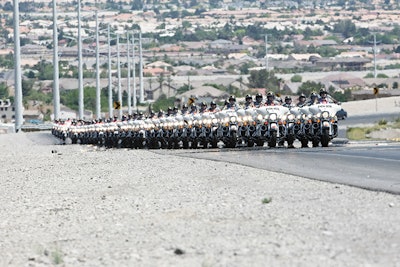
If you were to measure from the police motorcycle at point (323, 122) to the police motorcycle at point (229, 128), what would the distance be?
3.58 meters

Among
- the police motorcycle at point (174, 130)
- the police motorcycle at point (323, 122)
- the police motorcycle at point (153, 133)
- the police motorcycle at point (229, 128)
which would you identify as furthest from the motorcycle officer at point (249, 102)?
the police motorcycle at point (153, 133)

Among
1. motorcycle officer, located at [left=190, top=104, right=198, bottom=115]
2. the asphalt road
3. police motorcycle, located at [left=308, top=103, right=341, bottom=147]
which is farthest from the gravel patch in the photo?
motorcycle officer, located at [left=190, top=104, right=198, bottom=115]

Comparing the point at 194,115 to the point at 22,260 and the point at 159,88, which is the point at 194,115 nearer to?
the point at 22,260

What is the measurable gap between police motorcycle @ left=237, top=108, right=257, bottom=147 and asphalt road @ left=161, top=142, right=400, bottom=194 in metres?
3.34

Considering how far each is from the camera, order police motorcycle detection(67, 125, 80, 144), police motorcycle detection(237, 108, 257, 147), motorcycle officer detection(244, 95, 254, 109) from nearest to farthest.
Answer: police motorcycle detection(237, 108, 257, 147), motorcycle officer detection(244, 95, 254, 109), police motorcycle detection(67, 125, 80, 144)

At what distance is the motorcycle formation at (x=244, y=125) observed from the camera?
127ft

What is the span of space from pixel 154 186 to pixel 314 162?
20.4 feet

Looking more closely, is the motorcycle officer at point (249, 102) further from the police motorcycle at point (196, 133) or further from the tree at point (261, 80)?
the tree at point (261, 80)

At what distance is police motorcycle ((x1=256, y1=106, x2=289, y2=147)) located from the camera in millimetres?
39656

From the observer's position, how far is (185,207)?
63.8ft

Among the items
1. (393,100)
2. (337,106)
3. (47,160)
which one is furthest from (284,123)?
(393,100)

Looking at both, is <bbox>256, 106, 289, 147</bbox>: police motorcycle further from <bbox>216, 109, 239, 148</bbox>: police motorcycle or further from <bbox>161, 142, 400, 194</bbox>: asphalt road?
<bbox>161, 142, 400, 194</bbox>: asphalt road

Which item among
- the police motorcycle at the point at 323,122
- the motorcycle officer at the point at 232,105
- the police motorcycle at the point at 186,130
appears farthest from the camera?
the police motorcycle at the point at 186,130

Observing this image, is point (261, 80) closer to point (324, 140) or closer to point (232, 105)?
point (232, 105)
